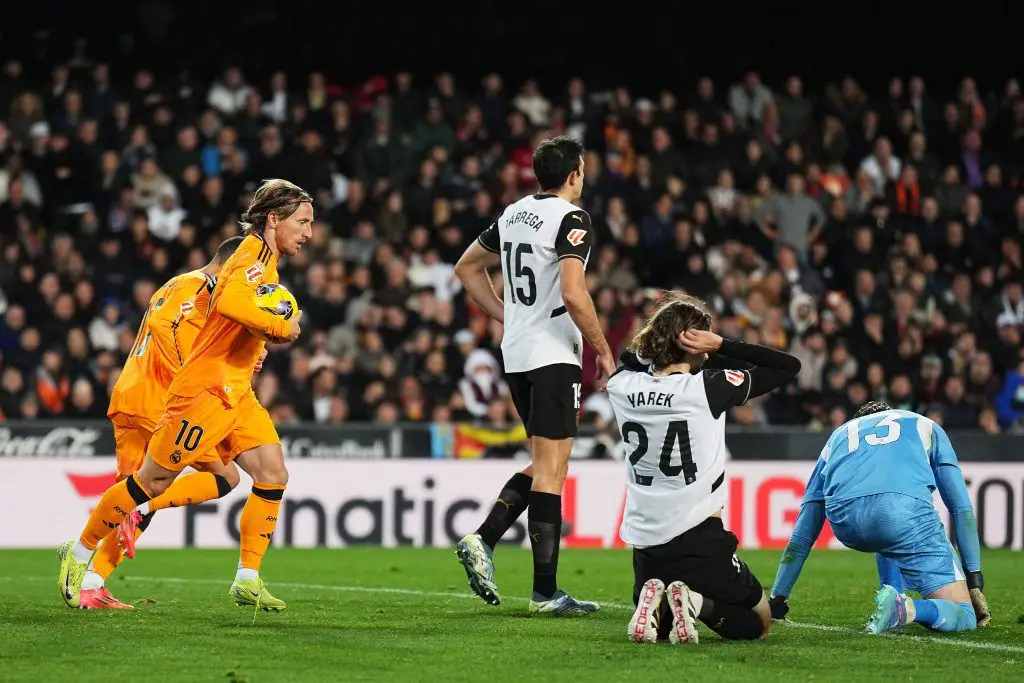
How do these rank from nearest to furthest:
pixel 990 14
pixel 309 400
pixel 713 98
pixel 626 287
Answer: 1. pixel 309 400
2. pixel 626 287
3. pixel 713 98
4. pixel 990 14

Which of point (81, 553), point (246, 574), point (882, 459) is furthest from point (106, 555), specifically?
point (882, 459)

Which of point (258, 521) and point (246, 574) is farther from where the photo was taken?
point (258, 521)

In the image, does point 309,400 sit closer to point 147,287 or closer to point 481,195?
point 147,287

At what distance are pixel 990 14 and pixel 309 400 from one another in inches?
518

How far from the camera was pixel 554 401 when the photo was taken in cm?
787

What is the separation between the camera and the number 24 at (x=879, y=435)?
25.5 feet

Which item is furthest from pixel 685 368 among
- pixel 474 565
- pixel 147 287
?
pixel 147 287

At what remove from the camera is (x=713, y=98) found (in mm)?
21719

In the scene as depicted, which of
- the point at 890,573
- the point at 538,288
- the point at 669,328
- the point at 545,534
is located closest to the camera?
the point at 669,328

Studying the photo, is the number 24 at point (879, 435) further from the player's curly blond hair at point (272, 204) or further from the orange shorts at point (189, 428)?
the orange shorts at point (189, 428)

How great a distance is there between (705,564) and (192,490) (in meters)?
3.18

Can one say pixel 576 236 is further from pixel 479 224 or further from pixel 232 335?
pixel 479 224

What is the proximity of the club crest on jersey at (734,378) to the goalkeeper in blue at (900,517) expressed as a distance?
1413 mm

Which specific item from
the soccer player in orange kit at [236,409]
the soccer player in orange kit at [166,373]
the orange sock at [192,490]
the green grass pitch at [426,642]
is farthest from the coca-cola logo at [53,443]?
the soccer player in orange kit at [236,409]
